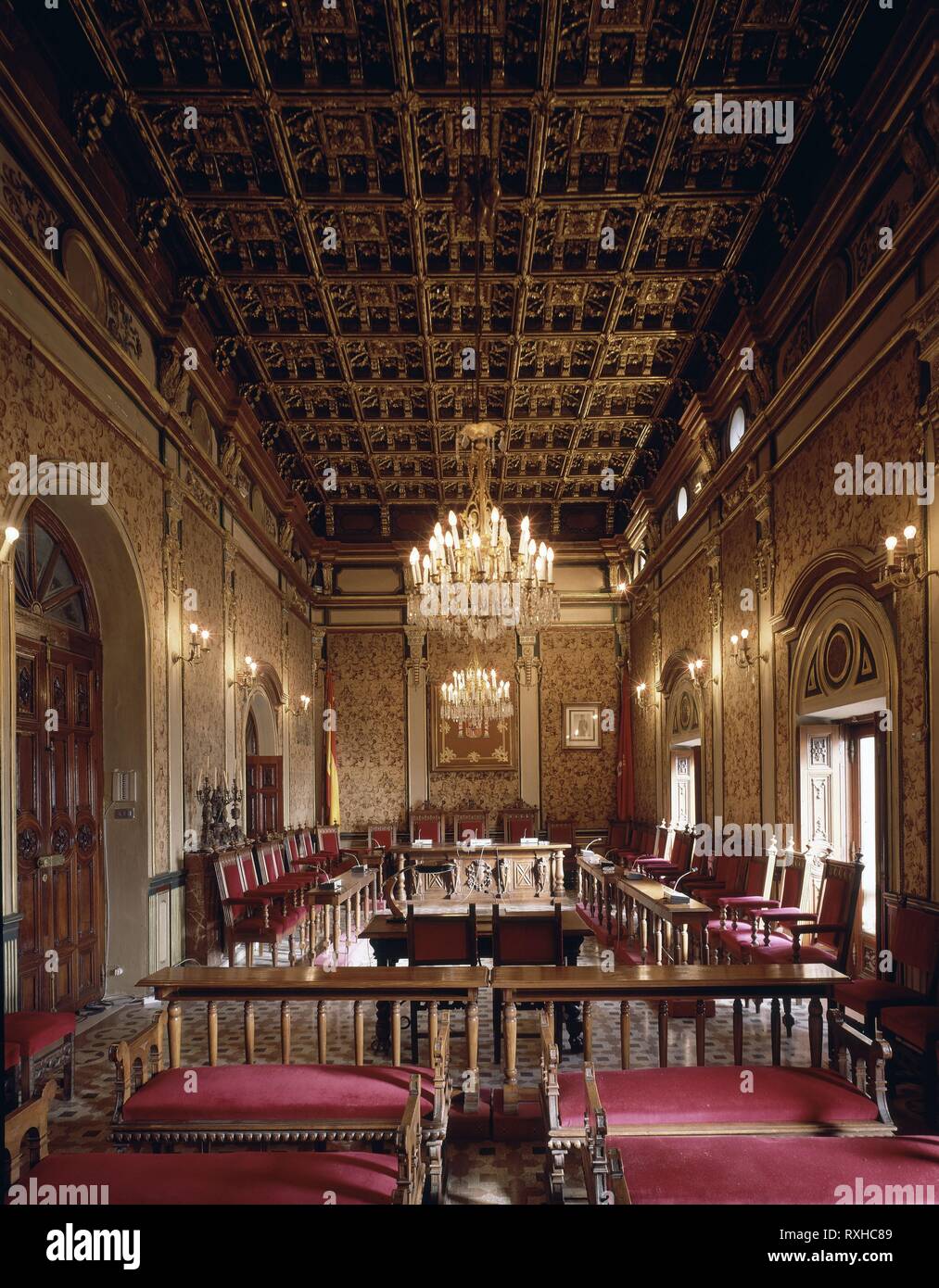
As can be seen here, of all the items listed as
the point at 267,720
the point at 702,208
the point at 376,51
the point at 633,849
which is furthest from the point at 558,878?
the point at 376,51

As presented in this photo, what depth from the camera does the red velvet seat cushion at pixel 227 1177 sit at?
103 inches

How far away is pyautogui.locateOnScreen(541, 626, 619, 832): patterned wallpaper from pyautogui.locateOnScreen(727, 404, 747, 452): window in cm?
654

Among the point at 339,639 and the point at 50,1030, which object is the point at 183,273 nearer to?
the point at 50,1030

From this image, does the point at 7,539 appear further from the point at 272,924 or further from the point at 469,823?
the point at 469,823

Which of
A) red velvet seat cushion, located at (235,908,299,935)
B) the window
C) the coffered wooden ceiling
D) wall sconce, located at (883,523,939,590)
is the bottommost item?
red velvet seat cushion, located at (235,908,299,935)

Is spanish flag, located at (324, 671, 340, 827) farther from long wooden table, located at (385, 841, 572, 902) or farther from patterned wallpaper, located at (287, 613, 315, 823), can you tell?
long wooden table, located at (385, 841, 572, 902)

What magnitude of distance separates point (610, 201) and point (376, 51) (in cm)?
220

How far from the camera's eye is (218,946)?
331 inches

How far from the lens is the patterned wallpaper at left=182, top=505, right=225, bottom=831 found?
830cm

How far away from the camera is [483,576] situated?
24.2 feet

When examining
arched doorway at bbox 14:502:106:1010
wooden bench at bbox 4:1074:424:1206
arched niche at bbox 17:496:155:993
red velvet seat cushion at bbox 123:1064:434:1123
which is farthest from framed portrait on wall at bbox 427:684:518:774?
wooden bench at bbox 4:1074:424:1206

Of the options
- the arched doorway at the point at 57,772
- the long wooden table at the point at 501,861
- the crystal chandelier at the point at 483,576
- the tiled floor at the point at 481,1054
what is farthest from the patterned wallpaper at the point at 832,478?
the arched doorway at the point at 57,772

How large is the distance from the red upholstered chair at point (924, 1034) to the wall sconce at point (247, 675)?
24.1 ft

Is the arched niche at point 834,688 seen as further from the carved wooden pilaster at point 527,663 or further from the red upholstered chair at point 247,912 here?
the carved wooden pilaster at point 527,663
